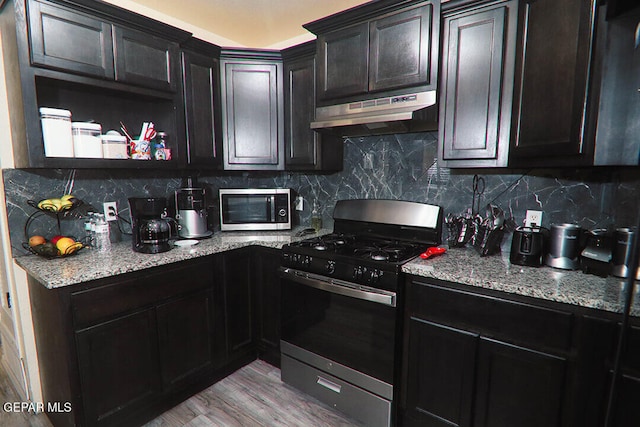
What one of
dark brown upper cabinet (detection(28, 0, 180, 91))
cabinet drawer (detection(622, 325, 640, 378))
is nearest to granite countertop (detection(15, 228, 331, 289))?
dark brown upper cabinet (detection(28, 0, 180, 91))

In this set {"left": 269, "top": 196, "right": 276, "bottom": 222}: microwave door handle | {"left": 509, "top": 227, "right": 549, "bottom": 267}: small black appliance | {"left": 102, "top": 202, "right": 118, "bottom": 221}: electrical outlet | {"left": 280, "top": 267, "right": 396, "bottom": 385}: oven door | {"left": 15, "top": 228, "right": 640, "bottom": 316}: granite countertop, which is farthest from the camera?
{"left": 269, "top": 196, "right": 276, "bottom": 222}: microwave door handle

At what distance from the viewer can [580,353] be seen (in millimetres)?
1250

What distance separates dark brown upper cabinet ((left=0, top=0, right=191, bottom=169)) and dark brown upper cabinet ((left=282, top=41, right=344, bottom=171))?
74cm

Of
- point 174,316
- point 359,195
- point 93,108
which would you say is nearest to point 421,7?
point 359,195

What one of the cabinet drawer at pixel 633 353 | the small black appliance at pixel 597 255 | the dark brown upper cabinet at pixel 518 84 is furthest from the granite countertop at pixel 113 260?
the cabinet drawer at pixel 633 353

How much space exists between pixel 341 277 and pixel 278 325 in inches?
29.2

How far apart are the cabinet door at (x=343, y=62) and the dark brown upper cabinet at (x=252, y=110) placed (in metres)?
0.47

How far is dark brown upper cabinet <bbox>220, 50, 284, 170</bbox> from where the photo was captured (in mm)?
2430

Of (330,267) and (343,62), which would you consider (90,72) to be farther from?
(330,267)

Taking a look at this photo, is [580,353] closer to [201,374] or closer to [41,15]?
[201,374]

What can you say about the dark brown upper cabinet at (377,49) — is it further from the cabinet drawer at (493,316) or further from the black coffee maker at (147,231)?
the black coffee maker at (147,231)

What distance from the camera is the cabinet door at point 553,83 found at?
1.36 metres

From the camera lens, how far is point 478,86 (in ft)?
5.51

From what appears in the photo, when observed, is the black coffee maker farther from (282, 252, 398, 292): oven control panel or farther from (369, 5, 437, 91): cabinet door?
(369, 5, 437, 91): cabinet door
